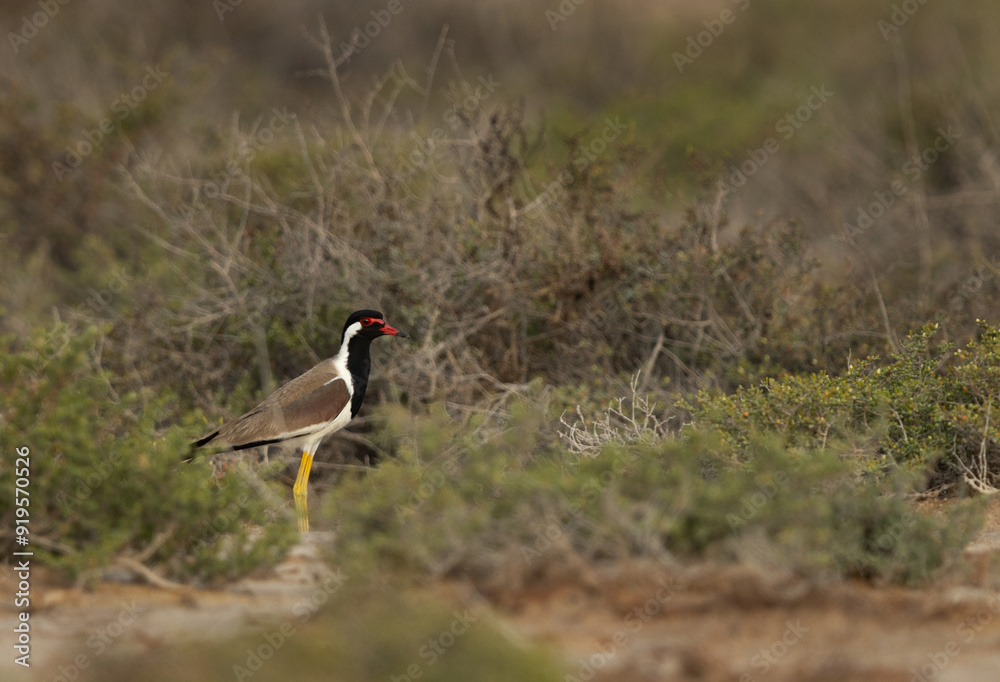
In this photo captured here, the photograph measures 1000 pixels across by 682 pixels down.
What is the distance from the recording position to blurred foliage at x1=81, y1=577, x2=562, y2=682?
2969mm

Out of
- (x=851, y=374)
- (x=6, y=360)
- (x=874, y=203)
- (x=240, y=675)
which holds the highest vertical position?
(x=6, y=360)

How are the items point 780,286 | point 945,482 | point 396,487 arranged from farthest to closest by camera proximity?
1. point 780,286
2. point 945,482
3. point 396,487

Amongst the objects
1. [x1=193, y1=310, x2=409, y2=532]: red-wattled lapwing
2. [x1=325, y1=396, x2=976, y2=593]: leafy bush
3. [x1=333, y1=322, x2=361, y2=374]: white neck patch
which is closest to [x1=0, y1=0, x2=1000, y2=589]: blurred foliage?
[x1=325, y1=396, x2=976, y2=593]: leafy bush

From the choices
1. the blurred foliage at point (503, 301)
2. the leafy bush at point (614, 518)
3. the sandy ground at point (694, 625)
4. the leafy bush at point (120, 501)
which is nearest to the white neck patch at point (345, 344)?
the blurred foliage at point (503, 301)

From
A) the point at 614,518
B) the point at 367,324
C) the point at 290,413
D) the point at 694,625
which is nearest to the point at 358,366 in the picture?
the point at 367,324

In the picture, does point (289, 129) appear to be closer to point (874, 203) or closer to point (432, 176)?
point (432, 176)

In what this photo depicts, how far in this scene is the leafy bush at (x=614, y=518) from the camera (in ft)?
12.5

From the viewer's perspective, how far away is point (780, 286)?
7367mm

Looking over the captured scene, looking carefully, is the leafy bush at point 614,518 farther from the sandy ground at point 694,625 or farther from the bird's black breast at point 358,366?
the bird's black breast at point 358,366

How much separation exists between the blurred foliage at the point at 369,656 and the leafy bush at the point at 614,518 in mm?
548

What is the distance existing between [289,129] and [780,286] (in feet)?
25.8

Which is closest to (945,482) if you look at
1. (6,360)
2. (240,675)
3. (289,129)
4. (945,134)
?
(240,675)

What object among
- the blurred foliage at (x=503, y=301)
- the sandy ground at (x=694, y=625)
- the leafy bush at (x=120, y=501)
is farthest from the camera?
the leafy bush at (x=120, y=501)

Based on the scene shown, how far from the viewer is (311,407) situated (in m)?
6.42
